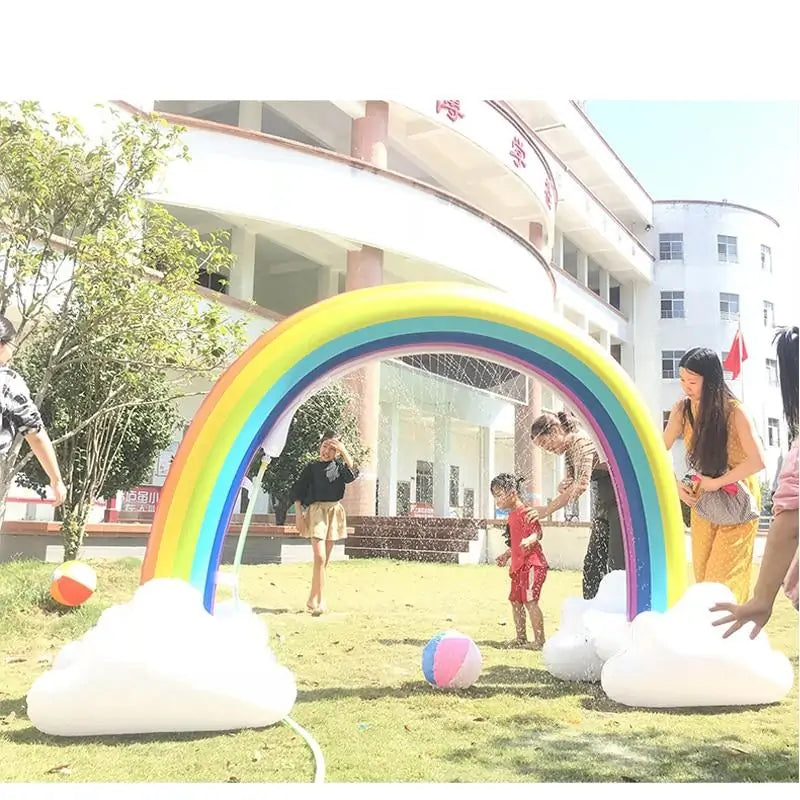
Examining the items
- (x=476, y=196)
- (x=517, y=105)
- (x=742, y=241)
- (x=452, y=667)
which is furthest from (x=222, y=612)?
(x=742, y=241)

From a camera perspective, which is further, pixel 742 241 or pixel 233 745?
pixel 742 241

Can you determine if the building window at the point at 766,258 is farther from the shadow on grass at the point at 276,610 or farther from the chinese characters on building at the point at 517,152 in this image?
the shadow on grass at the point at 276,610

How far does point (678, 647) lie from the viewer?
3.59 metres

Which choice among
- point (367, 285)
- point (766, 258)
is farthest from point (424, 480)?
point (766, 258)

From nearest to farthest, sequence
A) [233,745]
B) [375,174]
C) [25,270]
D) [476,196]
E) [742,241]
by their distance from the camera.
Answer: [233,745], [25,270], [375,174], [476,196], [742,241]

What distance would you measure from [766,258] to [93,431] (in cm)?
1934

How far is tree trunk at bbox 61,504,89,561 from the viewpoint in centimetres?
685

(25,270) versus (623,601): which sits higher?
(25,270)

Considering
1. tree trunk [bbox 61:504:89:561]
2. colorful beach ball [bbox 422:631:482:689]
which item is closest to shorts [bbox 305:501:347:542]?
colorful beach ball [bbox 422:631:482:689]

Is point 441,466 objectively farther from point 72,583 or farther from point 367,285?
point 72,583

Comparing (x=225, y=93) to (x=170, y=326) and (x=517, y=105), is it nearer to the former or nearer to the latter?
(x=170, y=326)

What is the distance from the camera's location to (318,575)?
5.77m

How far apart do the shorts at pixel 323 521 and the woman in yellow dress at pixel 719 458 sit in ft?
8.44

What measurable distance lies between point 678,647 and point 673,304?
20703 millimetres
